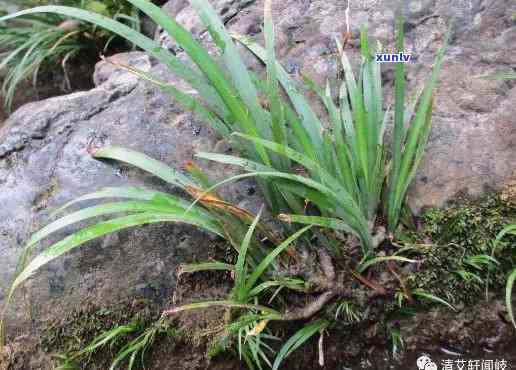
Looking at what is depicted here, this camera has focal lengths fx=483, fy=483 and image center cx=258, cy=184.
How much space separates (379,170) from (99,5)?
2.04m

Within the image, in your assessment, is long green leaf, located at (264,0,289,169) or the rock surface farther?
the rock surface

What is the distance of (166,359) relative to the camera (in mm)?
1388

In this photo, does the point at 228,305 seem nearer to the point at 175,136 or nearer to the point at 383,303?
the point at 383,303

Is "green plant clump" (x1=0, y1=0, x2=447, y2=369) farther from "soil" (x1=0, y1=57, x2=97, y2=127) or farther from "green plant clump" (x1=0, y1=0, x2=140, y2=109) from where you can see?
"soil" (x1=0, y1=57, x2=97, y2=127)

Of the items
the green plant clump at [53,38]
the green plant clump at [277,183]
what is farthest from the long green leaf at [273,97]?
Result: the green plant clump at [53,38]

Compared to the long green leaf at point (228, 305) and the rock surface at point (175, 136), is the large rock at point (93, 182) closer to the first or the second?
the rock surface at point (175, 136)

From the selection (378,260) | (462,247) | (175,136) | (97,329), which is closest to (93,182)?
(175,136)

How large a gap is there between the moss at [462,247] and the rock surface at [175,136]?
0.07 m

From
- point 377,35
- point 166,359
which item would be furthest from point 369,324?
point 377,35

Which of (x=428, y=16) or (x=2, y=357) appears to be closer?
(x=2, y=357)

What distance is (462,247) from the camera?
137 cm

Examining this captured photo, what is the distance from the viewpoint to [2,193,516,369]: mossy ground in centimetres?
135

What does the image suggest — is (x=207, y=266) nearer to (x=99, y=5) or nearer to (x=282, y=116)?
(x=282, y=116)

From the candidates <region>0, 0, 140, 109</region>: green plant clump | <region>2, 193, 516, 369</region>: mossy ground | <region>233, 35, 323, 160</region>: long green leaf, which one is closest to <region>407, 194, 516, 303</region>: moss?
<region>2, 193, 516, 369</region>: mossy ground
